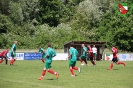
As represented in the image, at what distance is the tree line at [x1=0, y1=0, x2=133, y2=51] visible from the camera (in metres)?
71.4

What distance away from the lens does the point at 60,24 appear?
3310 inches

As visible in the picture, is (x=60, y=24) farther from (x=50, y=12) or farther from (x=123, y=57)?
(x=123, y=57)

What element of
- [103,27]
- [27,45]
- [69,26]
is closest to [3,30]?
[27,45]

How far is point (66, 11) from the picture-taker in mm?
99188

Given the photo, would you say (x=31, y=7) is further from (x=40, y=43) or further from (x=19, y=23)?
(x=40, y=43)

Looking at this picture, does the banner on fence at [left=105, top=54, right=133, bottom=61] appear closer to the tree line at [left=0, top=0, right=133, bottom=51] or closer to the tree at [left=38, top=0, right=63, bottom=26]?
the tree line at [left=0, top=0, right=133, bottom=51]

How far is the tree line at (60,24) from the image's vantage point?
71.4 metres

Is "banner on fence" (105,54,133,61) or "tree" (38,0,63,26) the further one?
"tree" (38,0,63,26)

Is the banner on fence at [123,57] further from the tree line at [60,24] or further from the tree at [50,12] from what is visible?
the tree at [50,12]

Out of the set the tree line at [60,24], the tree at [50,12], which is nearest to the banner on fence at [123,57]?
the tree line at [60,24]

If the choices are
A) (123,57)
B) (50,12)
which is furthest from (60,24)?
(123,57)

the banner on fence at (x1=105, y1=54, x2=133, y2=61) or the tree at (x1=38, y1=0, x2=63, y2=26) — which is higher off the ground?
the tree at (x1=38, y1=0, x2=63, y2=26)

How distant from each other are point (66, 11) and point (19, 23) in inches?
812

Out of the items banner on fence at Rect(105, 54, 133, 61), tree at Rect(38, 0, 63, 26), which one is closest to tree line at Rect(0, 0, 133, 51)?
tree at Rect(38, 0, 63, 26)
